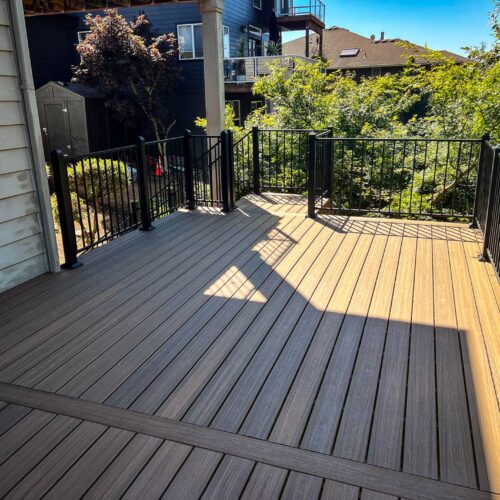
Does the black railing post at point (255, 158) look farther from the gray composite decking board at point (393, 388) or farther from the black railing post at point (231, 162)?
the gray composite decking board at point (393, 388)

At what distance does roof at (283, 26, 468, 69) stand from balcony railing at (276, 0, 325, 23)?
3.07 metres

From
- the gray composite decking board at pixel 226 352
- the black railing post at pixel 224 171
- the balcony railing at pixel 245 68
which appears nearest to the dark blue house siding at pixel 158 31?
the balcony railing at pixel 245 68

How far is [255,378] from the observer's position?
2.23 meters

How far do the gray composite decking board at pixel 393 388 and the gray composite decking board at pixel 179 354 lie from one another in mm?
944

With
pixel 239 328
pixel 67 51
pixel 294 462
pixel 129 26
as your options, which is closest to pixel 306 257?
pixel 239 328

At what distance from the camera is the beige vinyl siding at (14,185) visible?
3188mm

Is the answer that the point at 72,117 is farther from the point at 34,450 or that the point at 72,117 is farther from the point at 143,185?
the point at 34,450

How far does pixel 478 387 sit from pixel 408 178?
6032 mm

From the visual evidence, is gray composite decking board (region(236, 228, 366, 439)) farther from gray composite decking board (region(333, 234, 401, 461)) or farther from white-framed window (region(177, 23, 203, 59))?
white-framed window (region(177, 23, 203, 59))

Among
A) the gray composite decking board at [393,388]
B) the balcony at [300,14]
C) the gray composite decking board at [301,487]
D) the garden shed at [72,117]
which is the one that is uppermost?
the balcony at [300,14]

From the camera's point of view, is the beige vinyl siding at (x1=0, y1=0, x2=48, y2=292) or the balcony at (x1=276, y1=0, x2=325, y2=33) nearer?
the beige vinyl siding at (x1=0, y1=0, x2=48, y2=292)

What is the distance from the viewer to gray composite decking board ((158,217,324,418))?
6.82 ft

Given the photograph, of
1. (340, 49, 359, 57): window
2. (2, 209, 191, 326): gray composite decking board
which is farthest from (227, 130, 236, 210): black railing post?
(340, 49, 359, 57): window

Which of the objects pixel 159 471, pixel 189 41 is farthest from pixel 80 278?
pixel 189 41
